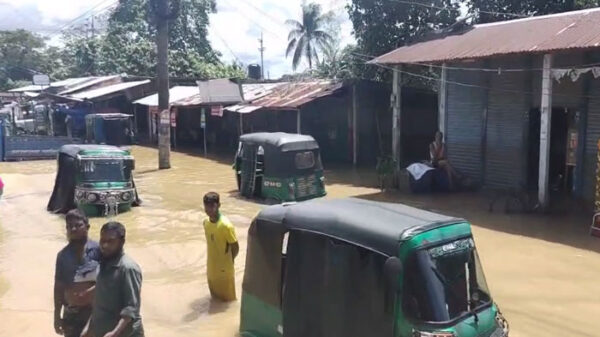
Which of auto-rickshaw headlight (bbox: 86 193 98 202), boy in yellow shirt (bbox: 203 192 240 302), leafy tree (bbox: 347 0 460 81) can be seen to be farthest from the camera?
leafy tree (bbox: 347 0 460 81)

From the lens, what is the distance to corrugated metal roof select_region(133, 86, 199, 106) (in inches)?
A: 1264

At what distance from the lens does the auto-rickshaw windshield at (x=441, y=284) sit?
4371 millimetres

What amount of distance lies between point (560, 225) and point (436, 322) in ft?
29.8

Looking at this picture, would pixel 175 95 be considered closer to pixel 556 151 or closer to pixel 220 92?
pixel 220 92

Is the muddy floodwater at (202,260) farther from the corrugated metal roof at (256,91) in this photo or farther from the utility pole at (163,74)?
the corrugated metal roof at (256,91)

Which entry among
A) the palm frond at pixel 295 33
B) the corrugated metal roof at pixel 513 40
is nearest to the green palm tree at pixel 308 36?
the palm frond at pixel 295 33

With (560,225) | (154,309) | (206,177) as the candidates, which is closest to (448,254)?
(154,309)

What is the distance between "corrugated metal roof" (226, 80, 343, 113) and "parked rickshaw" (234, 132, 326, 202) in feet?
21.2

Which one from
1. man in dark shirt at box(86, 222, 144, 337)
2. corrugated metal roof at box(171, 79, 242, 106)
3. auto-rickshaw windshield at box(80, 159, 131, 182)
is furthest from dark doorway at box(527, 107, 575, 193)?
corrugated metal roof at box(171, 79, 242, 106)

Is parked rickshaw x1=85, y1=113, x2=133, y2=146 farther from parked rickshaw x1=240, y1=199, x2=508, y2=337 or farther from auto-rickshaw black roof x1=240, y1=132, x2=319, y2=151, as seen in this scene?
parked rickshaw x1=240, y1=199, x2=508, y2=337

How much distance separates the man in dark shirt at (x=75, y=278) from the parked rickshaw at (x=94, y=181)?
9590mm

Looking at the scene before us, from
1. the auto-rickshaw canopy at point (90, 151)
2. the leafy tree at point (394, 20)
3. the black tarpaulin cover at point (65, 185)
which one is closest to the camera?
the auto-rickshaw canopy at point (90, 151)

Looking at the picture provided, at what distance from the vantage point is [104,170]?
1442 cm

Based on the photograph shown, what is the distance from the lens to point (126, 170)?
14.9 m
